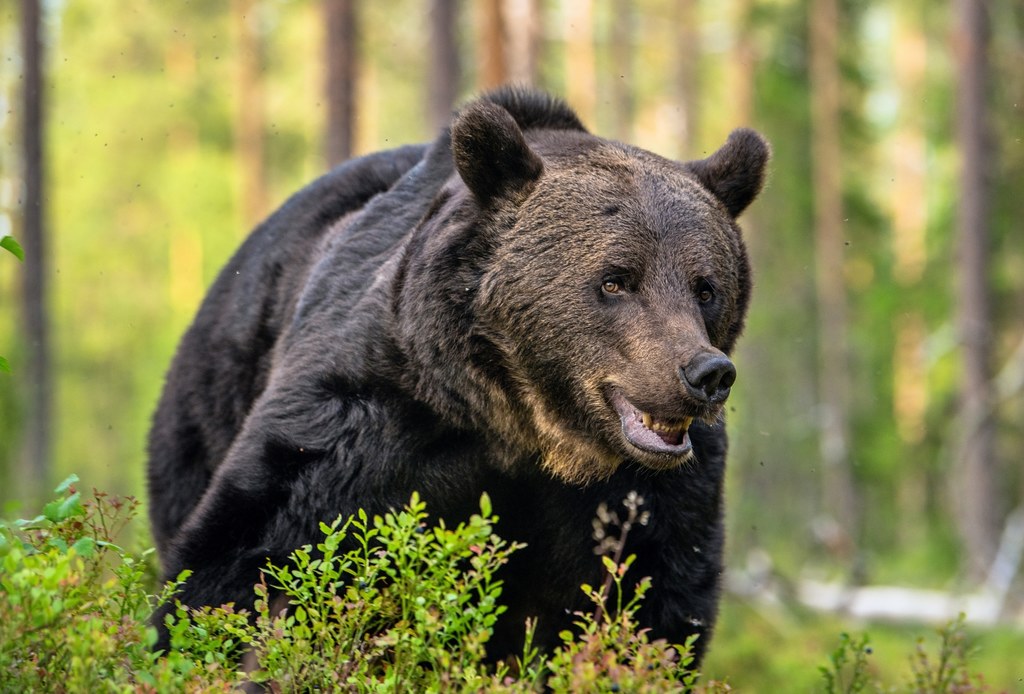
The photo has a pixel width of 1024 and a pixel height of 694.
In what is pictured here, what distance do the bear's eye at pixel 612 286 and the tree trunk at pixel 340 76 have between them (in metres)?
12.0

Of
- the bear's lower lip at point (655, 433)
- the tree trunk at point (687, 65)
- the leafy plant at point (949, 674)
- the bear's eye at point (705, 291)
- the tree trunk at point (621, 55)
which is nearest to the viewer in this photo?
the leafy plant at point (949, 674)

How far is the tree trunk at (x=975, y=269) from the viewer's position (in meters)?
18.8

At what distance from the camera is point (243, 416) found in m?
6.15

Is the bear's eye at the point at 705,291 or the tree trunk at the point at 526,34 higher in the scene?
the tree trunk at the point at 526,34

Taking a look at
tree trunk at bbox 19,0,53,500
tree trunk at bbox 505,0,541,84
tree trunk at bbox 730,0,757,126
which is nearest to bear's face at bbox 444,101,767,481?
tree trunk at bbox 19,0,53,500

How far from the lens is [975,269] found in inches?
746

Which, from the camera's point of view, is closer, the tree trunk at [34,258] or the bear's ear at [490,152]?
the bear's ear at [490,152]

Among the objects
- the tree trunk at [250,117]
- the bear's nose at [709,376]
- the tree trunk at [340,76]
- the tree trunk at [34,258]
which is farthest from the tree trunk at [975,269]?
the tree trunk at [250,117]

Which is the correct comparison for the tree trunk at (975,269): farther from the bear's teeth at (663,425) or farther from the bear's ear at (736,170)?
the bear's teeth at (663,425)

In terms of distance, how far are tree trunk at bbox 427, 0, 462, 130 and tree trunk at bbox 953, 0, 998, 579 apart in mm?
6965

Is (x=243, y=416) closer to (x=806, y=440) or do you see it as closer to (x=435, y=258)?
(x=435, y=258)

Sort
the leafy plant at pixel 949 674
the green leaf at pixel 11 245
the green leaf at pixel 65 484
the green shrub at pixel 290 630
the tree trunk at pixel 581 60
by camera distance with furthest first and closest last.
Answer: the tree trunk at pixel 581 60 → the leafy plant at pixel 949 674 → the green leaf at pixel 11 245 → the green leaf at pixel 65 484 → the green shrub at pixel 290 630

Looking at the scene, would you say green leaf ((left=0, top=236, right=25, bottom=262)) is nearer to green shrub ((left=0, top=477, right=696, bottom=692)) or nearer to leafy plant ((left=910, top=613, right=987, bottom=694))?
green shrub ((left=0, top=477, right=696, bottom=692))

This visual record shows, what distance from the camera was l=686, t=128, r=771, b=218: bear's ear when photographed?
17.5 feet
